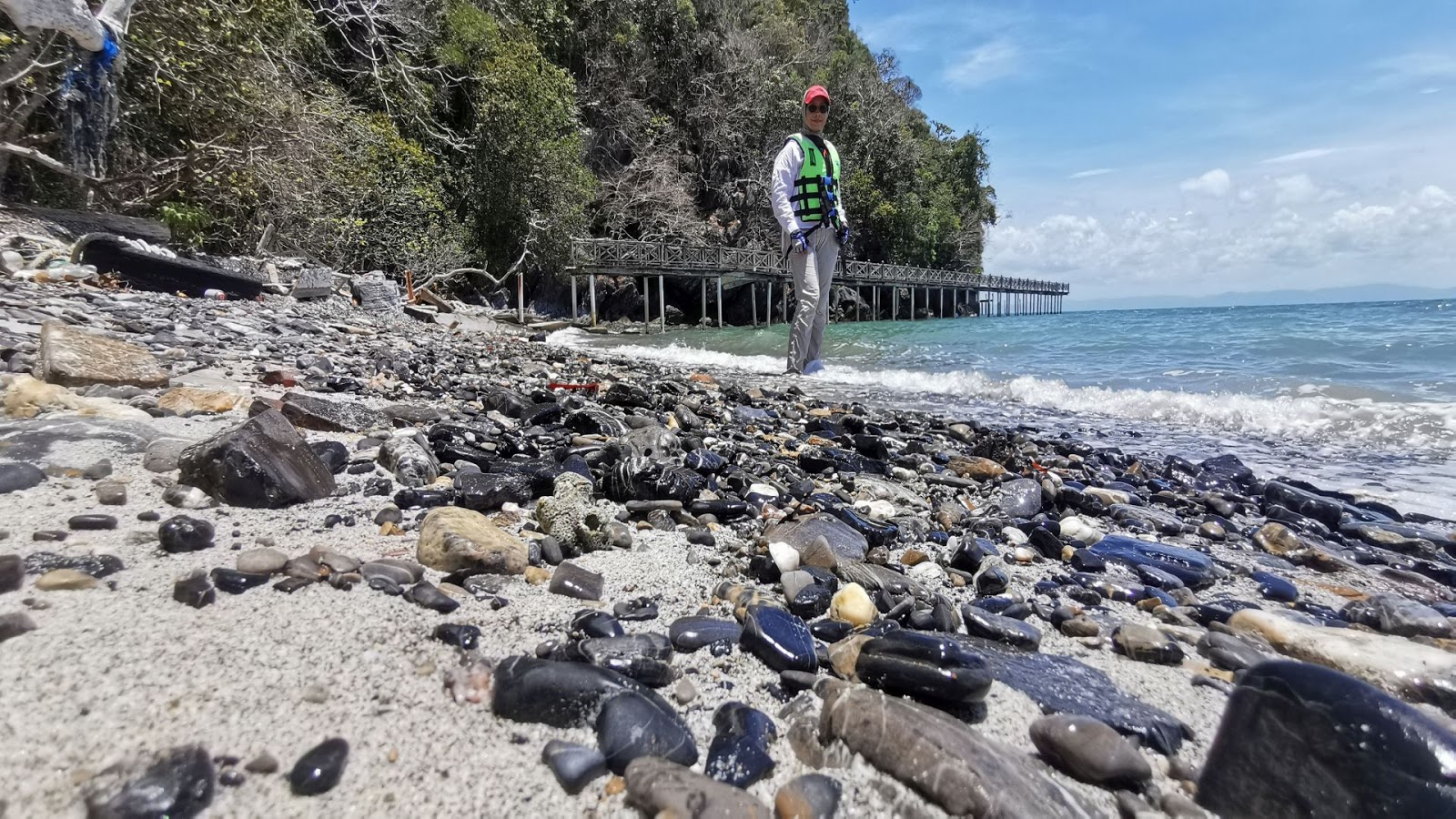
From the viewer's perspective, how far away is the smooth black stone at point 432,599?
144 centimetres

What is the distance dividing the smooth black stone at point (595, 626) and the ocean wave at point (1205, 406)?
4.91 meters

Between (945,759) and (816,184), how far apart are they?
6187mm

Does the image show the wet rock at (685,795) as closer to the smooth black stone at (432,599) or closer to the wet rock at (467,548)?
the smooth black stone at (432,599)

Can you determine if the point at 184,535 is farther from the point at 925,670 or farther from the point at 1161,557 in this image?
the point at 1161,557

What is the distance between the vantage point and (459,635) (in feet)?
4.30

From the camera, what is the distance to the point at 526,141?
18438 mm

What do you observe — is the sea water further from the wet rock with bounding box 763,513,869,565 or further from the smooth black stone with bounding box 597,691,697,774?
the smooth black stone with bounding box 597,691,697,774

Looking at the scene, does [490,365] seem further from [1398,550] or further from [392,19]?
[392,19]

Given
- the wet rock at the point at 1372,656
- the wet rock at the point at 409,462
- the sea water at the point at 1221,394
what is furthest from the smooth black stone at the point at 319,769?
the sea water at the point at 1221,394

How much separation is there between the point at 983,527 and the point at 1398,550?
5.75 feet

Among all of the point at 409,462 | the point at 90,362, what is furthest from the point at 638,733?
the point at 90,362

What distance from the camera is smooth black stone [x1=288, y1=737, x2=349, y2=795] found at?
89 centimetres

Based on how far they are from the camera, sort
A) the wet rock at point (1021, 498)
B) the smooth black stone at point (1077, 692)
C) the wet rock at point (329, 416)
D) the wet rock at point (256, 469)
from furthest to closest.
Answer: the wet rock at point (329, 416) < the wet rock at point (1021, 498) < the wet rock at point (256, 469) < the smooth black stone at point (1077, 692)

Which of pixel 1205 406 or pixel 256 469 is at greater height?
pixel 256 469
